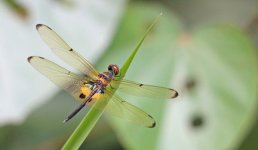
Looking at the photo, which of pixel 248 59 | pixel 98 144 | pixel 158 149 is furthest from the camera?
pixel 98 144

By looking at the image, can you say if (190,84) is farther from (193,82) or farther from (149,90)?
(149,90)

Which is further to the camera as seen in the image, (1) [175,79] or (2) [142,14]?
(2) [142,14]

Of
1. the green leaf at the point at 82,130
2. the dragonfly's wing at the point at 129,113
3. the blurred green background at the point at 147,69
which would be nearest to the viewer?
the green leaf at the point at 82,130

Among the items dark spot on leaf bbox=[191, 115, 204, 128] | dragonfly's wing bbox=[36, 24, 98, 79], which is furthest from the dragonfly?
dark spot on leaf bbox=[191, 115, 204, 128]

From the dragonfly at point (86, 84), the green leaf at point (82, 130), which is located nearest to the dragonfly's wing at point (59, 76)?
the dragonfly at point (86, 84)

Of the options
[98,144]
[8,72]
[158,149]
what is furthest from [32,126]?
[158,149]

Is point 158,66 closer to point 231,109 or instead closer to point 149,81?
point 149,81

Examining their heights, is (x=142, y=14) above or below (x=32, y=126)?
above

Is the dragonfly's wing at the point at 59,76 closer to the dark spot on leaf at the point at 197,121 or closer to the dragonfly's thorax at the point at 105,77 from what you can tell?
the dragonfly's thorax at the point at 105,77
